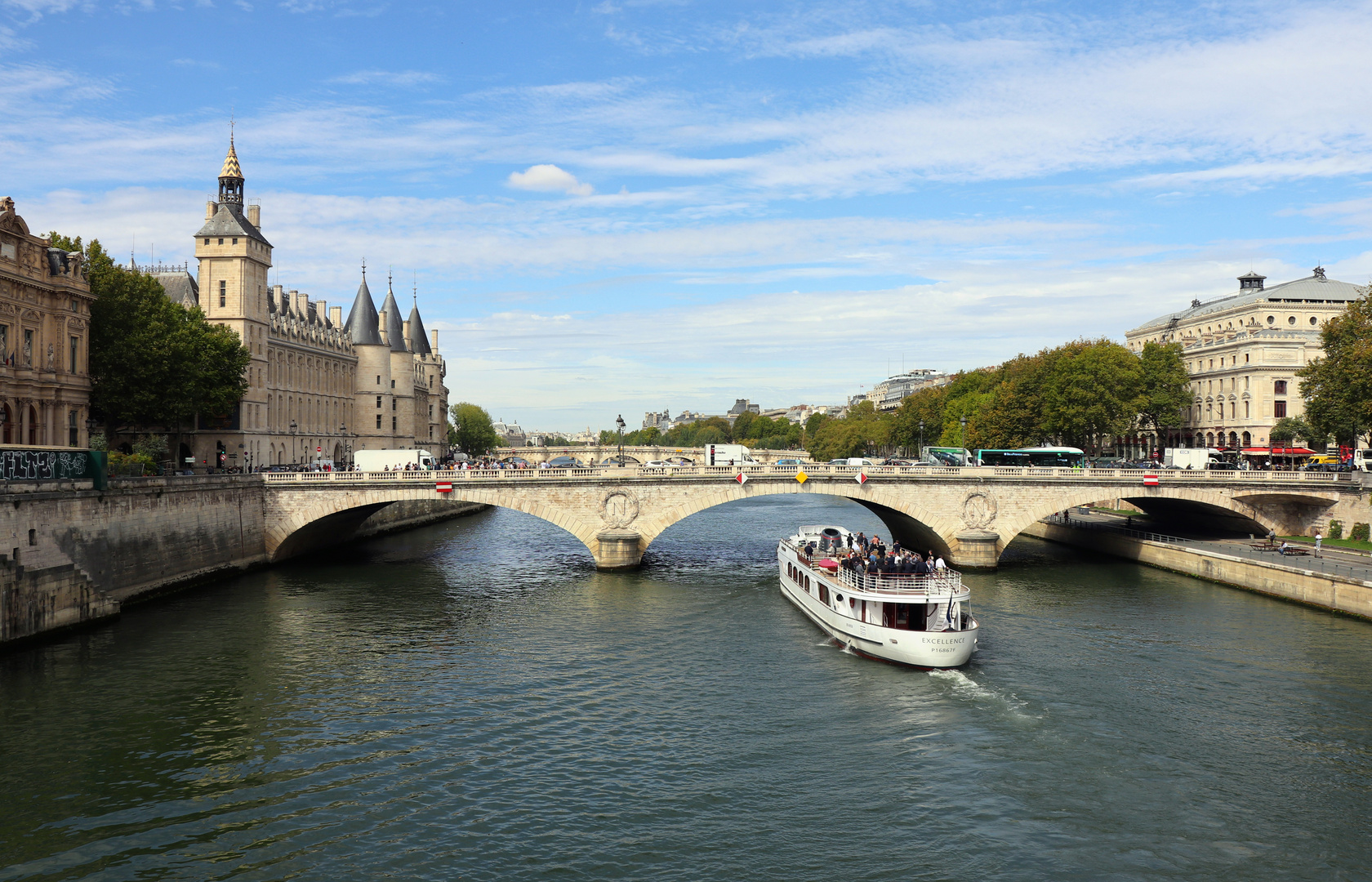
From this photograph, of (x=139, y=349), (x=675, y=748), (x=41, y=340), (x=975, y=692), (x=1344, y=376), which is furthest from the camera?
(x=1344, y=376)

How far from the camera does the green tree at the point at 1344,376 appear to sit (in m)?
65.6

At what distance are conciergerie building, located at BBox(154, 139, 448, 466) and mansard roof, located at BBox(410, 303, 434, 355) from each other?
23cm

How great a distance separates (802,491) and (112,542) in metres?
35.9

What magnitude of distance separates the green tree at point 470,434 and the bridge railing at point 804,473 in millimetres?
105719

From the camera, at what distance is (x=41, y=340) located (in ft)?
193

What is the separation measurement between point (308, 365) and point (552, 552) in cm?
4291

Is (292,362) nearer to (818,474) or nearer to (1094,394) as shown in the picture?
(818,474)

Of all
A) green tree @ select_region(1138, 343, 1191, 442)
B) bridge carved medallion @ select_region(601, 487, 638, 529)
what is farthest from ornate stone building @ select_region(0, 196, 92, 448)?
green tree @ select_region(1138, 343, 1191, 442)

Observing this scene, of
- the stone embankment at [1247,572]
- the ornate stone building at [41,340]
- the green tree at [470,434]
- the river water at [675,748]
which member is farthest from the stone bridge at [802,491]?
the green tree at [470,434]

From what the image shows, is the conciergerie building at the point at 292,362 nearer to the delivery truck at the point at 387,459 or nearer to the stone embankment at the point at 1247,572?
the delivery truck at the point at 387,459

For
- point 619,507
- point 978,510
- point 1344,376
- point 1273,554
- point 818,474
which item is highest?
point 1344,376

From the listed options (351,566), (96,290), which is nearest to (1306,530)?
(351,566)

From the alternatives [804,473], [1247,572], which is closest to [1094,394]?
[1247,572]

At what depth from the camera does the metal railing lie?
59.7 meters
